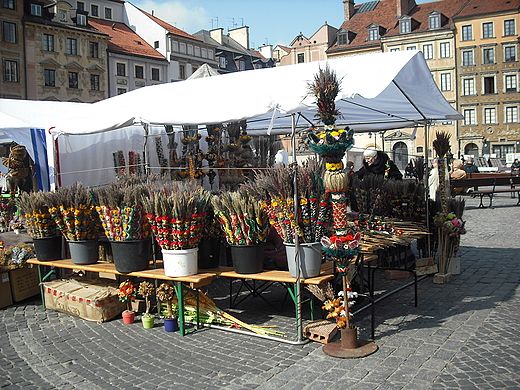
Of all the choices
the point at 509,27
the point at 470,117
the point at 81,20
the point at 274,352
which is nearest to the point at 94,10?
the point at 81,20

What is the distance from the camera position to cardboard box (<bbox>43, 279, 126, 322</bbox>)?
527cm

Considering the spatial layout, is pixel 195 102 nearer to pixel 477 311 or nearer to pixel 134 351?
pixel 134 351

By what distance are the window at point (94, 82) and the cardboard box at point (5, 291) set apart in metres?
30.3

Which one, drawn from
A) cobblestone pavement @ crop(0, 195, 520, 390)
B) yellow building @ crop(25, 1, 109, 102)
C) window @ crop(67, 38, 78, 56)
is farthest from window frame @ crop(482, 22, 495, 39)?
cobblestone pavement @ crop(0, 195, 520, 390)

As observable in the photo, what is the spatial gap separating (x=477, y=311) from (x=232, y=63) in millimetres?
45259

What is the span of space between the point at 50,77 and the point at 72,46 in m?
2.75

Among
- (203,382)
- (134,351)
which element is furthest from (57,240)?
(203,382)

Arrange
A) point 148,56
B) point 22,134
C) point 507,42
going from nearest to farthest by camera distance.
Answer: point 22,134
point 148,56
point 507,42

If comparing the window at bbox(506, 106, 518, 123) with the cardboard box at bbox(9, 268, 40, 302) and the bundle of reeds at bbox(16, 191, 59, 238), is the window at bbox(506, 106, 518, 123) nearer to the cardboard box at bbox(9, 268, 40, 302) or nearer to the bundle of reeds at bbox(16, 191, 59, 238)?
the cardboard box at bbox(9, 268, 40, 302)

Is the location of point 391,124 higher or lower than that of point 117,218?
higher

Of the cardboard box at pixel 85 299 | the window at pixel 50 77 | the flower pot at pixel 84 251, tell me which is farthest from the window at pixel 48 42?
the flower pot at pixel 84 251

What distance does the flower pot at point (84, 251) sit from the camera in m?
5.34

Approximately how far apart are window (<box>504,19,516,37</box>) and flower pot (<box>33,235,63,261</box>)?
4374 cm

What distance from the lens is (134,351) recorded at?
4.37 m
